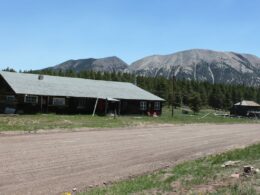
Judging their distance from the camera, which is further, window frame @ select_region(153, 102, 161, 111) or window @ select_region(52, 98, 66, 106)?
window frame @ select_region(153, 102, 161, 111)

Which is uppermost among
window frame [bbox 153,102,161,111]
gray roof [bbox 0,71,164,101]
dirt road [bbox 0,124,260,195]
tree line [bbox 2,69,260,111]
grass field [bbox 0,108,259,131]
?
tree line [bbox 2,69,260,111]

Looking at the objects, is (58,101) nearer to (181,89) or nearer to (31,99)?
(31,99)

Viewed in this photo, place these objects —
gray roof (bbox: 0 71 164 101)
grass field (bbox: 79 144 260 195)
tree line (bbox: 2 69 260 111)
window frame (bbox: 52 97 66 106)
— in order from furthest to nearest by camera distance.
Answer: tree line (bbox: 2 69 260 111), window frame (bbox: 52 97 66 106), gray roof (bbox: 0 71 164 101), grass field (bbox: 79 144 260 195)

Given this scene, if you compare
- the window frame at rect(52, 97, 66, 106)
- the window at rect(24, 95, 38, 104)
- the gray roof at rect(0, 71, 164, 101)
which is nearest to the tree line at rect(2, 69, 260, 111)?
the gray roof at rect(0, 71, 164, 101)

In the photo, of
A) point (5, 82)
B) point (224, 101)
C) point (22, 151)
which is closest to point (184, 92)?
point (224, 101)

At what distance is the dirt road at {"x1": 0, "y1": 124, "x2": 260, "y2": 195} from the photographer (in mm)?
12250

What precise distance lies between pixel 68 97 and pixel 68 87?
2.68m

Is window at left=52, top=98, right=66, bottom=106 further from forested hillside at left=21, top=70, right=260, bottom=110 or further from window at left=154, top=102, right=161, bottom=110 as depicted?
forested hillside at left=21, top=70, right=260, bottom=110

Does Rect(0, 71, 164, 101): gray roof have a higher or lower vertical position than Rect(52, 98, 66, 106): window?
higher

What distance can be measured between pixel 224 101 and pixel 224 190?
359 feet

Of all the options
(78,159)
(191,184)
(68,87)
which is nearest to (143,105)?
(68,87)

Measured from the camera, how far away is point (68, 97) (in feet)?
161

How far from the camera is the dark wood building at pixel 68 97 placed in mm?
45906

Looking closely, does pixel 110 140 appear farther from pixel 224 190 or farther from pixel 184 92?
pixel 184 92
